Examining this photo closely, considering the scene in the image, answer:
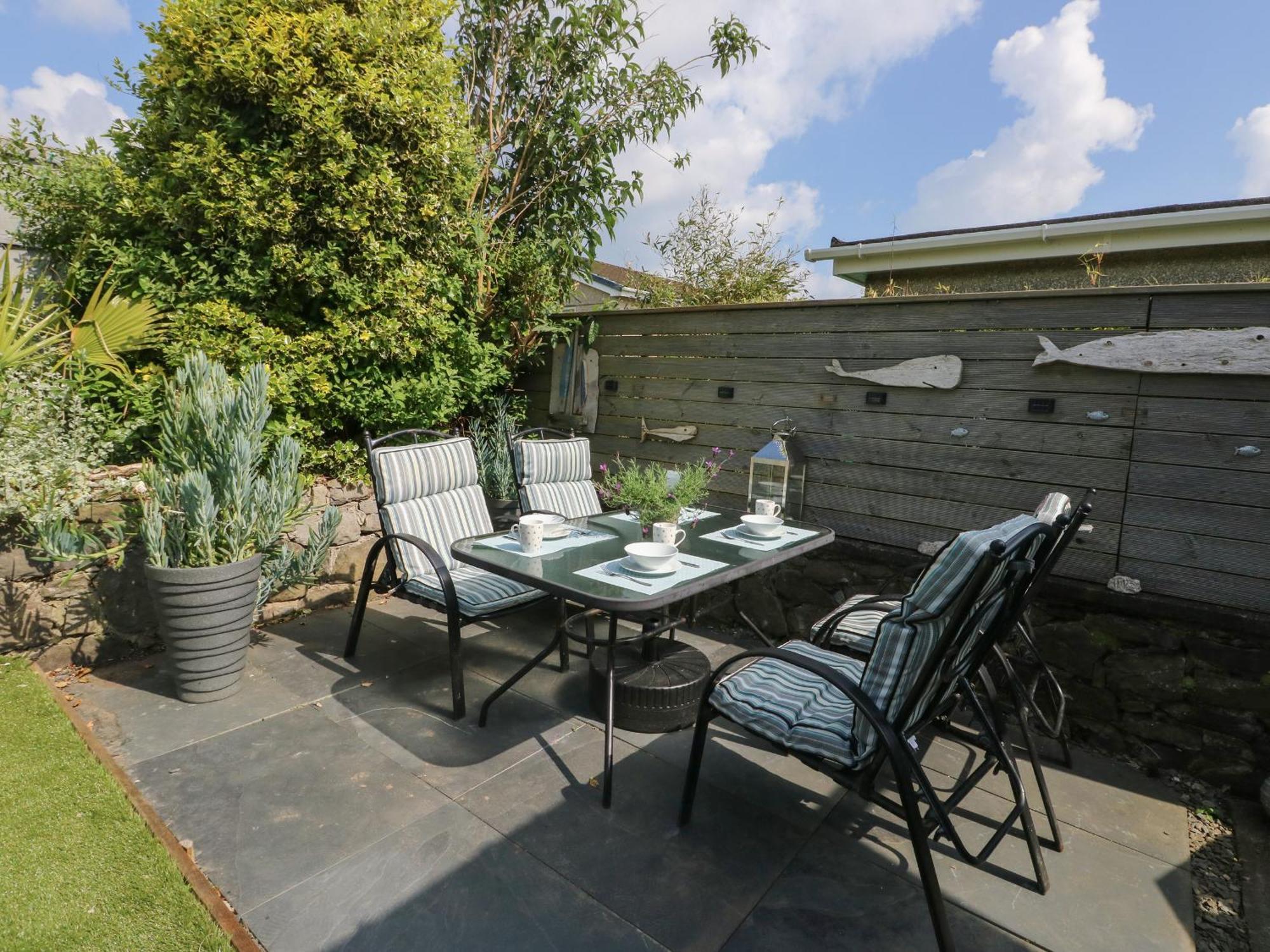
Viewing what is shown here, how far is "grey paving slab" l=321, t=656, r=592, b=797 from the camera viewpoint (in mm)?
2248

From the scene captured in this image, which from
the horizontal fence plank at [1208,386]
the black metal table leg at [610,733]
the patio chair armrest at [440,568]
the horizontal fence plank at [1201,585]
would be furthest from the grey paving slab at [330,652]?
the horizontal fence plank at [1208,386]

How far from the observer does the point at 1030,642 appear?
7.82ft

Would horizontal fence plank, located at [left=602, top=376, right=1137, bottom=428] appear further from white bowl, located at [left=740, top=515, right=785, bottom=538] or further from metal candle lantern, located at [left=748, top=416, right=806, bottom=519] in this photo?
white bowl, located at [left=740, top=515, right=785, bottom=538]

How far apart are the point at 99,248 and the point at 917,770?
4.35 meters

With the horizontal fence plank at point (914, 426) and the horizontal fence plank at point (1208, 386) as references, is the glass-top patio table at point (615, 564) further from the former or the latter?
the horizontal fence plank at point (1208, 386)

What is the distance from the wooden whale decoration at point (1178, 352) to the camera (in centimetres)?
229

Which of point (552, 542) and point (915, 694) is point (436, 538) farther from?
point (915, 694)

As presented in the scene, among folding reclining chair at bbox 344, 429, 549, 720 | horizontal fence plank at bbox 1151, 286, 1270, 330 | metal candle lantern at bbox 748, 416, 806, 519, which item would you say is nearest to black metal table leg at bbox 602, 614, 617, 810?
folding reclining chair at bbox 344, 429, 549, 720

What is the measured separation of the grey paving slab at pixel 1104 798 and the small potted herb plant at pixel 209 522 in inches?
116

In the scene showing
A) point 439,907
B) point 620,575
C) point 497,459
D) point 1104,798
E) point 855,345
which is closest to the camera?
point 439,907

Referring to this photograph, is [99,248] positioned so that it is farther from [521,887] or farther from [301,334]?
[521,887]

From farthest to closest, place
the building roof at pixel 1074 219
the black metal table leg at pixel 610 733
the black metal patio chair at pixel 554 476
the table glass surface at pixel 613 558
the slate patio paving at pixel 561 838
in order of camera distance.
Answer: the building roof at pixel 1074 219, the black metal patio chair at pixel 554 476, the black metal table leg at pixel 610 733, the table glass surface at pixel 613 558, the slate patio paving at pixel 561 838

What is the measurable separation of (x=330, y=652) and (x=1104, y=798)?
3463mm

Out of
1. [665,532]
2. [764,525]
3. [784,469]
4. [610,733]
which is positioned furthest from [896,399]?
[610,733]
